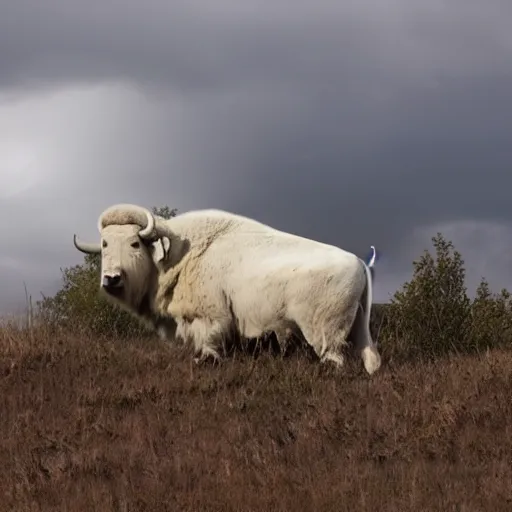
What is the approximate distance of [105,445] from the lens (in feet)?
34.0

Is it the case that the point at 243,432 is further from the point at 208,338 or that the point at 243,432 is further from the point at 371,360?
the point at 208,338

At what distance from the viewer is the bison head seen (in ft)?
47.1

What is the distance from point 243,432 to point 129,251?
14.9ft

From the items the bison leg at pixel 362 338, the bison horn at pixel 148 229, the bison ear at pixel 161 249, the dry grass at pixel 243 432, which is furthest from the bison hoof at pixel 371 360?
the bison horn at pixel 148 229

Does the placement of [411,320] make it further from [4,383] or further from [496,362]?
[4,383]

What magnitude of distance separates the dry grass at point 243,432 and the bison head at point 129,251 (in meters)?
0.78

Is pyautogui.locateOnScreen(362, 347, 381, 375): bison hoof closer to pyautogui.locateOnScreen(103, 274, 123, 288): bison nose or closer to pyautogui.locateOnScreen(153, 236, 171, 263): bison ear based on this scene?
pyautogui.locateOnScreen(153, 236, 171, 263): bison ear

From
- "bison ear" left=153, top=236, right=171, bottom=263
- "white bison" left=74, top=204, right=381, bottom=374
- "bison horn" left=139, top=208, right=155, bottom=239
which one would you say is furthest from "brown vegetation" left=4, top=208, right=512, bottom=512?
"bison horn" left=139, top=208, right=155, bottom=239

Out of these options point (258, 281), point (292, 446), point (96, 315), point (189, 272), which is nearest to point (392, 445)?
point (292, 446)

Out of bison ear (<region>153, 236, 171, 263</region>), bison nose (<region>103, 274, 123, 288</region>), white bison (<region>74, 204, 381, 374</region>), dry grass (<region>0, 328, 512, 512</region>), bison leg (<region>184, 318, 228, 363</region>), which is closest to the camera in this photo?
dry grass (<region>0, 328, 512, 512</region>)

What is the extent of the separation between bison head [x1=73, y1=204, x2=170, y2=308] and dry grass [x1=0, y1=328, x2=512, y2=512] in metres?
0.78

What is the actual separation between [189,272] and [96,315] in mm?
7494

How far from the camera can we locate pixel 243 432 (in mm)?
10492

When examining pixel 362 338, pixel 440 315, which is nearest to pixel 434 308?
pixel 440 315
